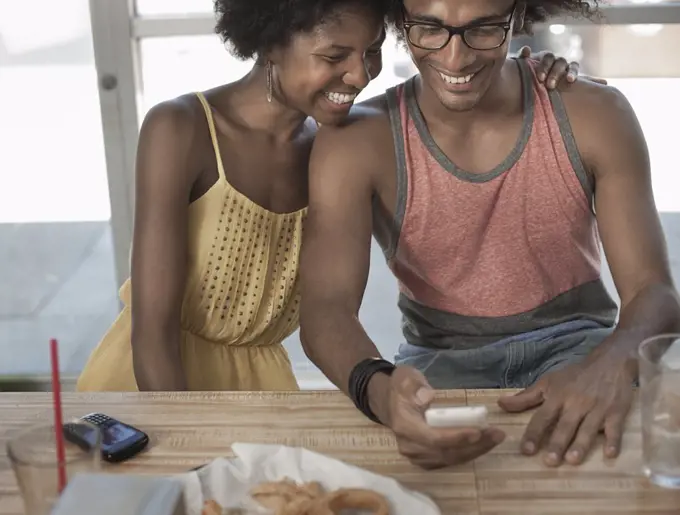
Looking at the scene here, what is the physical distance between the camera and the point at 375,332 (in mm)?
3076

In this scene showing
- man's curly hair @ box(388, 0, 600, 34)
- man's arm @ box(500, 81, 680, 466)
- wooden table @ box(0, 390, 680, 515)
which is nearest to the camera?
wooden table @ box(0, 390, 680, 515)

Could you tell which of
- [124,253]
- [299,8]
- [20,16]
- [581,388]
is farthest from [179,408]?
[20,16]

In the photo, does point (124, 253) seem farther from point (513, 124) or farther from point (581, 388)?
point (581, 388)

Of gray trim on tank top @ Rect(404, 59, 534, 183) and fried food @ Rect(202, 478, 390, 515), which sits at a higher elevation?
gray trim on tank top @ Rect(404, 59, 534, 183)

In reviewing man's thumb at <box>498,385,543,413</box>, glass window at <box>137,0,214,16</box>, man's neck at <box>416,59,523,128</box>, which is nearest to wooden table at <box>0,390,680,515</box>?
man's thumb at <box>498,385,543,413</box>

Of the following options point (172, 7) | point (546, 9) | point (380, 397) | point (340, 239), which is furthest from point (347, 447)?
point (172, 7)

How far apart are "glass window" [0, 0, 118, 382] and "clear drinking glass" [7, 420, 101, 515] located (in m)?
1.97

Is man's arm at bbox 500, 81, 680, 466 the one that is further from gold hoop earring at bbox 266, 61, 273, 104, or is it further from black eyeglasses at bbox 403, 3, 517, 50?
gold hoop earring at bbox 266, 61, 273, 104

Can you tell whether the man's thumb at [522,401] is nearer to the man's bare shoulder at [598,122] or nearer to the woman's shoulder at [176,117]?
the man's bare shoulder at [598,122]

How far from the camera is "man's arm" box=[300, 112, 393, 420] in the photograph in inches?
62.7

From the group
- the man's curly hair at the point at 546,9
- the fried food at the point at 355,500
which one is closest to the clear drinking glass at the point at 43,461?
the fried food at the point at 355,500

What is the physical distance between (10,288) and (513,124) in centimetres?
205

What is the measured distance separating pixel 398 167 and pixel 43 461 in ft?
3.00

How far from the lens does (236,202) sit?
1719 millimetres
